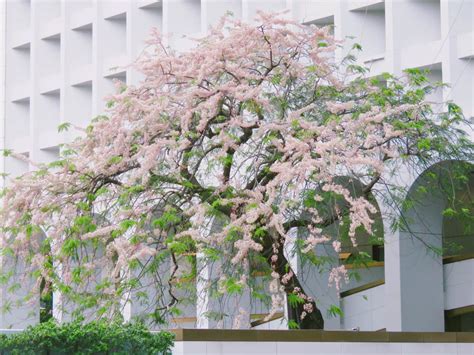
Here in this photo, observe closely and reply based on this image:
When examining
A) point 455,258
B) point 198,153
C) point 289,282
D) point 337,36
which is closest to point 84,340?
point 198,153

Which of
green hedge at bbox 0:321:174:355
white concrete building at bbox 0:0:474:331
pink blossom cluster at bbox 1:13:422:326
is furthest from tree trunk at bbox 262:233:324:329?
green hedge at bbox 0:321:174:355

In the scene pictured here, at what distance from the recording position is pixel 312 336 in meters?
18.8

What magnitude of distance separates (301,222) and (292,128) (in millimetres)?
1873

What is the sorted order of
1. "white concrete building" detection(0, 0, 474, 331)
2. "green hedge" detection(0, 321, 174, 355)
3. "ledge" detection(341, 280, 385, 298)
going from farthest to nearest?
"ledge" detection(341, 280, 385, 298) → "white concrete building" detection(0, 0, 474, 331) → "green hedge" detection(0, 321, 174, 355)

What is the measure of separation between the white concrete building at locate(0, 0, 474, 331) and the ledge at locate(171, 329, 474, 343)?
314cm

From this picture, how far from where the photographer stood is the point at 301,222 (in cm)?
2062

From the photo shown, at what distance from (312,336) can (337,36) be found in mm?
10131

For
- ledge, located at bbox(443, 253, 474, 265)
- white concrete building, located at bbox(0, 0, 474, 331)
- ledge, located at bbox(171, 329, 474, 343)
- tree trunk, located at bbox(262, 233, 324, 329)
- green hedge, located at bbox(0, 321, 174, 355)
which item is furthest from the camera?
ledge, located at bbox(443, 253, 474, 265)

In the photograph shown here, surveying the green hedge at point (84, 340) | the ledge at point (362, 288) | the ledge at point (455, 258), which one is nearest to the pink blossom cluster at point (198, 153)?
the green hedge at point (84, 340)

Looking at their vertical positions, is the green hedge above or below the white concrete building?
below

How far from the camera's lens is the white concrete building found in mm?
25422

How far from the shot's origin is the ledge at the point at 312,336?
18.0m

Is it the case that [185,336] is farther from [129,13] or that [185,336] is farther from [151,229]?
[129,13]

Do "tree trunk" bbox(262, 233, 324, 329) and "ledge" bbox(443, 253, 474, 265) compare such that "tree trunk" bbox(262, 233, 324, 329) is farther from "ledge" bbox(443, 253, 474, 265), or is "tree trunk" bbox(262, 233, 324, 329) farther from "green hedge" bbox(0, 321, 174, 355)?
"ledge" bbox(443, 253, 474, 265)
